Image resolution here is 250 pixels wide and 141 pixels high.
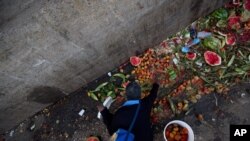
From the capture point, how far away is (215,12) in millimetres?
6438

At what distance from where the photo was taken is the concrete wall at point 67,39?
4.01 m

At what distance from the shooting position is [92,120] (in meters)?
6.44

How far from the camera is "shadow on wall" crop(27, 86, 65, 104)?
226 inches

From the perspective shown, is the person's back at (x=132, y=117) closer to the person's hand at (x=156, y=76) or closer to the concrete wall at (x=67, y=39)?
the concrete wall at (x=67, y=39)

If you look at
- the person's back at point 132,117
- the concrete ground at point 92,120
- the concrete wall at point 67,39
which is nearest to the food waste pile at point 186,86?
the concrete ground at point 92,120

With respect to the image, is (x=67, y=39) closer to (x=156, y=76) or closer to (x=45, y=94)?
(x=45, y=94)

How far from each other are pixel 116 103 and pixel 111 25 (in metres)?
2.19

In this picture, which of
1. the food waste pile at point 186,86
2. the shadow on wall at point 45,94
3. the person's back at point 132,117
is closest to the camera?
the person's back at point 132,117

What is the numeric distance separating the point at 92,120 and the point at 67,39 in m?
2.48

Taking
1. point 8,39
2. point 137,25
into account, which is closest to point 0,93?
point 8,39

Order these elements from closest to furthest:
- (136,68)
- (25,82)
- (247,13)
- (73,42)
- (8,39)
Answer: (8,39) < (73,42) < (25,82) < (247,13) < (136,68)

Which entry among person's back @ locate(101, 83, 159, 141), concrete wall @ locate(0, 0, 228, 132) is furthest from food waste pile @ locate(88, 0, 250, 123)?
person's back @ locate(101, 83, 159, 141)

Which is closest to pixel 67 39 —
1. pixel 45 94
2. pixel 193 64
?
pixel 45 94

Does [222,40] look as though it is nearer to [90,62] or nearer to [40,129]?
[90,62]
